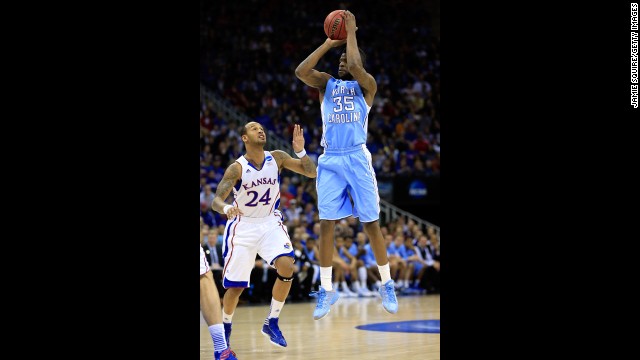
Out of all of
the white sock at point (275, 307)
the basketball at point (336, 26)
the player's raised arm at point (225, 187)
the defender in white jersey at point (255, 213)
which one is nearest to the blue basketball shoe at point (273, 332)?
the white sock at point (275, 307)

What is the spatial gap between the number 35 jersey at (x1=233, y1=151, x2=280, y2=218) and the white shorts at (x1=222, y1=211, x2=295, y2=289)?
0.33 ft

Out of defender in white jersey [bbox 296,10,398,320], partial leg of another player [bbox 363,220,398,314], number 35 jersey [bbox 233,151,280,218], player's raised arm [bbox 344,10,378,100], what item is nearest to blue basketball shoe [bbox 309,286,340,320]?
defender in white jersey [bbox 296,10,398,320]

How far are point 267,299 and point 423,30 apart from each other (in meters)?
12.4

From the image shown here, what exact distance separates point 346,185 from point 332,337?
2.77m

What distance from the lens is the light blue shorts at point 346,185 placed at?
7.70m

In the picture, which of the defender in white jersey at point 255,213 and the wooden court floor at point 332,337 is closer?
the defender in white jersey at point 255,213

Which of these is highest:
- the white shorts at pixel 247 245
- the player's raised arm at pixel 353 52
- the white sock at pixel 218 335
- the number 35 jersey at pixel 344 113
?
the player's raised arm at pixel 353 52

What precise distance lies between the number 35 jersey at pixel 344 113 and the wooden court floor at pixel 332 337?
2128mm

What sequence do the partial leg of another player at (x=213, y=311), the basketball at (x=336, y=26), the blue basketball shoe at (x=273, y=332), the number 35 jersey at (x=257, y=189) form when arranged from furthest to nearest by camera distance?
1. the blue basketball shoe at (x=273, y=332)
2. the number 35 jersey at (x=257, y=189)
3. the basketball at (x=336, y=26)
4. the partial leg of another player at (x=213, y=311)

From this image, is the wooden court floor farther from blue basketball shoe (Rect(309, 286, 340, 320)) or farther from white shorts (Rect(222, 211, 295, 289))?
white shorts (Rect(222, 211, 295, 289))

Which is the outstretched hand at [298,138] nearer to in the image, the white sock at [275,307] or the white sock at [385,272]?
the white sock at [385,272]

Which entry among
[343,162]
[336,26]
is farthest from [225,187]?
[336,26]

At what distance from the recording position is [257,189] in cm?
805
